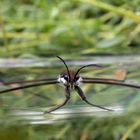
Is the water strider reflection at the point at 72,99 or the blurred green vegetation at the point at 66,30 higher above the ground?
the water strider reflection at the point at 72,99

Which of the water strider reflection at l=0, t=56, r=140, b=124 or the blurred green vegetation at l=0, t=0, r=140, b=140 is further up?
the water strider reflection at l=0, t=56, r=140, b=124

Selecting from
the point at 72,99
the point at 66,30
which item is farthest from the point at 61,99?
the point at 66,30

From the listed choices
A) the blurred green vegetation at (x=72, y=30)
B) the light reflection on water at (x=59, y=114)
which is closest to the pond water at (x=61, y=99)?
the light reflection on water at (x=59, y=114)

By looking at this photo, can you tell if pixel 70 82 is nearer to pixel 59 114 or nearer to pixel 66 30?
pixel 59 114

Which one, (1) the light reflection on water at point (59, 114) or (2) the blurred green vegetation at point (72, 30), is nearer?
(1) the light reflection on water at point (59, 114)

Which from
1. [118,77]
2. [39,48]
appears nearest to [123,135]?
[118,77]

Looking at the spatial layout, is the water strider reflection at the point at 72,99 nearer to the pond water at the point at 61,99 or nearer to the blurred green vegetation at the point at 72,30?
the pond water at the point at 61,99

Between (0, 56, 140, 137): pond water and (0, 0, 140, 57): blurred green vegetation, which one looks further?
(0, 0, 140, 57): blurred green vegetation

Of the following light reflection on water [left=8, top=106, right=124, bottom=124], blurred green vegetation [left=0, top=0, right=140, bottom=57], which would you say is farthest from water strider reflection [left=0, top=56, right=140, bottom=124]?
blurred green vegetation [left=0, top=0, right=140, bottom=57]

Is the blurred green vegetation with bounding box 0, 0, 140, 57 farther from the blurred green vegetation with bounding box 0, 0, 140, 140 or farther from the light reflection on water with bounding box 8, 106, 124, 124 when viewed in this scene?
the light reflection on water with bounding box 8, 106, 124, 124
